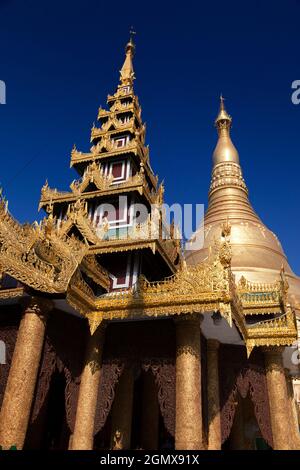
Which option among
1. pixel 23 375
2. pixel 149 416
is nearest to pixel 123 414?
pixel 149 416

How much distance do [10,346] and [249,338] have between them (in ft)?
29.5

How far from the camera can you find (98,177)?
66.2 ft

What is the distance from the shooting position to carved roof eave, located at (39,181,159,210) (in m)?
18.8

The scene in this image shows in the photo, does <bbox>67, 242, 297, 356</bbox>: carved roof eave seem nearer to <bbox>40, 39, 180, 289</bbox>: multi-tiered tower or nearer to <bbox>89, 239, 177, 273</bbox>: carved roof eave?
<bbox>89, 239, 177, 273</bbox>: carved roof eave

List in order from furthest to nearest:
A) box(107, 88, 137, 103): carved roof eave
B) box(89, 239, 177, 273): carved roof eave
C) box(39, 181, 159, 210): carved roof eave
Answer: box(107, 88, 137, 103): carved roof eave < box(39, 181, 159, 210): carved roof eave < box(89, 239, 177, 273): carved roof eave

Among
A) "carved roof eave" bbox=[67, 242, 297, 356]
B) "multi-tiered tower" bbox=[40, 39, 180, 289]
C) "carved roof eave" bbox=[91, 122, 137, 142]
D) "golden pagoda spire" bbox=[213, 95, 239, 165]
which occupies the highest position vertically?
"golden pagoda spire" bbox=[213, 95, 239, 165]

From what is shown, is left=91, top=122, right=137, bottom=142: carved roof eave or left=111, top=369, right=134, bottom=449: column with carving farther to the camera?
left=91, top=122, right=137, bottom=142: carved roof eave

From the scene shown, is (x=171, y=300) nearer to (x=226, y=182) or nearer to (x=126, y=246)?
(x=126, y=246)

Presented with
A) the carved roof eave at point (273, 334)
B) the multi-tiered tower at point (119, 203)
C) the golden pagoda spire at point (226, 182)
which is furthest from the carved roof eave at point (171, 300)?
the golden pagoda spire at point (226, 182)

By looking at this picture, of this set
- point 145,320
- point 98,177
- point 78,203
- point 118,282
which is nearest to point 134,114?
point 98,177

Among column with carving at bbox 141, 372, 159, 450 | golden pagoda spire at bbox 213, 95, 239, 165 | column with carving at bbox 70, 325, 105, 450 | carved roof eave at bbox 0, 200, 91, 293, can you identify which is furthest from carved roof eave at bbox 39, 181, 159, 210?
golden pagoda spire at bbox 213, 95, 239, 165

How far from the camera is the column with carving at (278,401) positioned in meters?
14.9

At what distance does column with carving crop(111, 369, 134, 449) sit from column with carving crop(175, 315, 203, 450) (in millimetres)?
3292
